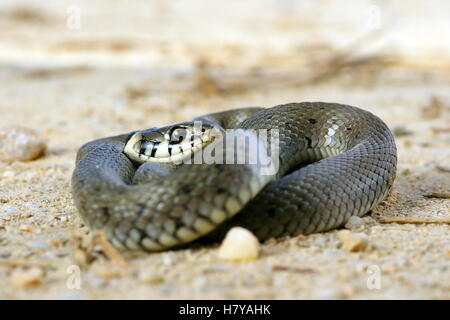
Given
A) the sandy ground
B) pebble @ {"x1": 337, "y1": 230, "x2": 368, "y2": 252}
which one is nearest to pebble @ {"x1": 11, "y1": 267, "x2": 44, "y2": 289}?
the sandy ground

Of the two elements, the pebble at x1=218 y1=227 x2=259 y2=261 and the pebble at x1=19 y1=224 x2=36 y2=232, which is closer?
the pebble at x1=218 y1=227 x2=259 y2=261

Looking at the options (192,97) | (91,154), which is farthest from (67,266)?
(192,97)

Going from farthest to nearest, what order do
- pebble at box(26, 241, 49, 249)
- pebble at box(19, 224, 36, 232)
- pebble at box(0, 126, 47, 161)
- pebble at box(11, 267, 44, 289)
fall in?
pebble at box(0, 126, 47, 161) → pebble at box(19, 224, 36, 232) → pebble at box(26, 241, 49, 249) → pebble at box(11, 267, 44, 289)

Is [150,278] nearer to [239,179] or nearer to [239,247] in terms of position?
[239,247]

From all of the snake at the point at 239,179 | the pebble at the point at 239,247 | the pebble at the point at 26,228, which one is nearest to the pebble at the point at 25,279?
the snake at the point at 239,179

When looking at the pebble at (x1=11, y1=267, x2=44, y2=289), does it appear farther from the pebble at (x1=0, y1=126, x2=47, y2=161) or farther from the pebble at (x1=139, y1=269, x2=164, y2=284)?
the pebble at (x1=0, y1=126, x2=47, y2=161)

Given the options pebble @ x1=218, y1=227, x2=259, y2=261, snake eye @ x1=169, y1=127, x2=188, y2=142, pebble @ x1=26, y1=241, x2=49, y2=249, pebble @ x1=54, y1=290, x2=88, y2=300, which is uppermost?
snake eye @ x1=169, y1=127, x2=188, y2=142
